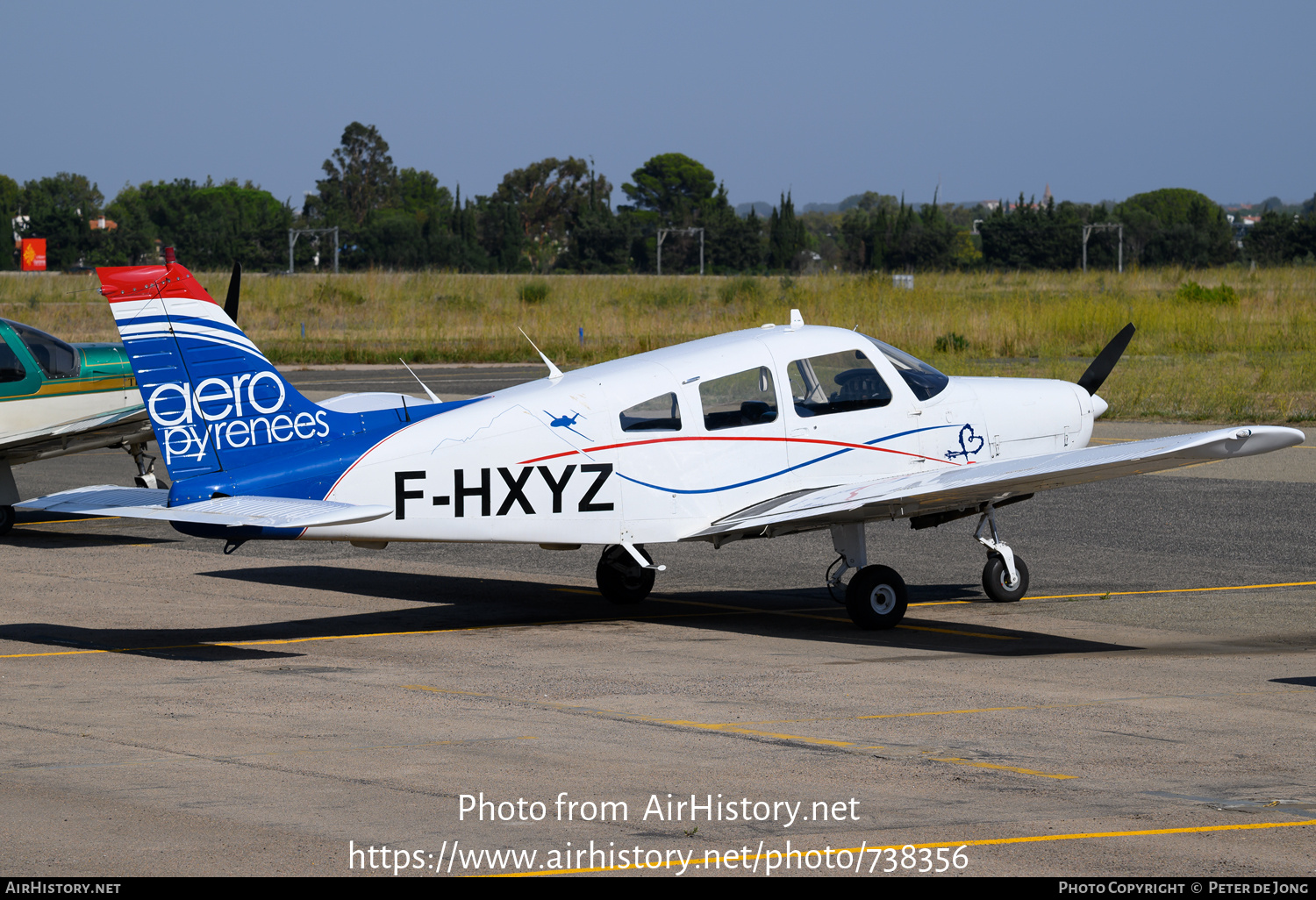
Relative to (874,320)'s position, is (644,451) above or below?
below

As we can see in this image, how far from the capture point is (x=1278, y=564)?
14102 millimetres

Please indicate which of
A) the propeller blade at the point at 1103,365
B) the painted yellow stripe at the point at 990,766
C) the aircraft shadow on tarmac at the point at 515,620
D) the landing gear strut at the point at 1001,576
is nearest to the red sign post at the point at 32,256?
the aircraft shadow on tarmac at the point at 515,620

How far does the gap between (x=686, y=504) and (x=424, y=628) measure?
2.30 meters

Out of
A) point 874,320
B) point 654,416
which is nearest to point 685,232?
point 874,320

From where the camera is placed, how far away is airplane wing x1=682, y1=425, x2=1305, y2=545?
1010 cm

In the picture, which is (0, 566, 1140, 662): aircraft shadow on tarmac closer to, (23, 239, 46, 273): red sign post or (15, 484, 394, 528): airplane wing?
(15, 484, 394, 528): airplane wing

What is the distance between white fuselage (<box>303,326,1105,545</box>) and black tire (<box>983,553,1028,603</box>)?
93 cm

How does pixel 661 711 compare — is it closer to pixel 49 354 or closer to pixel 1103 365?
pixel 1103 365

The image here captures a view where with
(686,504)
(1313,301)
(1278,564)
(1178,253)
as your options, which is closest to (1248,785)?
(686,504)

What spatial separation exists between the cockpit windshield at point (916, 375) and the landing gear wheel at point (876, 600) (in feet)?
5.39

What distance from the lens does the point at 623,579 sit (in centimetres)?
1269

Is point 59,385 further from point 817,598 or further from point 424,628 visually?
point 817,598

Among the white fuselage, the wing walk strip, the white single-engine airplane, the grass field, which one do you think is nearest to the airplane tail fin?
the white single-engine airplane

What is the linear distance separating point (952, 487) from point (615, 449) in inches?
97.8
